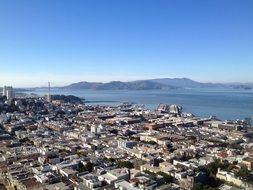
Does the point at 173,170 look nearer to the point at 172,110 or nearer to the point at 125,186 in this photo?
the point at 125,186

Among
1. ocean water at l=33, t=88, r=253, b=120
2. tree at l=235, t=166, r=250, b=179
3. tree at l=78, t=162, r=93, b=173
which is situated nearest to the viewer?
tree at l=235, t=166, r=250, b=179

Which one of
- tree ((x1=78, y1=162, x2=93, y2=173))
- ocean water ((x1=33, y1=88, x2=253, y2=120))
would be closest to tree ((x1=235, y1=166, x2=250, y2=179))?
tree ((x1=78, y1=162, x2=93, y2=173))

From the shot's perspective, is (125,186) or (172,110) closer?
(125,186)

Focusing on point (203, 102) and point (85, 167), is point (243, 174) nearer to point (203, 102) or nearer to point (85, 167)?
point (85, 167)

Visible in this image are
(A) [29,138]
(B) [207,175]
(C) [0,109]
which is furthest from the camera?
(C) [0,109]

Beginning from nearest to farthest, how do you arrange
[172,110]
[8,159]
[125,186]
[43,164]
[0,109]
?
[125,186] < [43,164] < [8,159] < [0,109] < [172,110]

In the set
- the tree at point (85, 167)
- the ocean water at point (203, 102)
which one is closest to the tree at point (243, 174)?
the tree at point (85, 167)

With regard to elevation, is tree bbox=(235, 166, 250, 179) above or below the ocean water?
above

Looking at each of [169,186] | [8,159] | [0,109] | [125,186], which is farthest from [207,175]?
[0,109]

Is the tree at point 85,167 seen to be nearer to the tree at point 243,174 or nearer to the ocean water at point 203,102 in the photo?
the tree at point 243,174

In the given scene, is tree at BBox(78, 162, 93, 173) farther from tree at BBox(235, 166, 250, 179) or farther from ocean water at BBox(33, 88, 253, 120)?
ocean water at BBox(33, 88, 253, 120)

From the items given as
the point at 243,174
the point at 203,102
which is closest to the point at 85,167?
the point at 243,174
